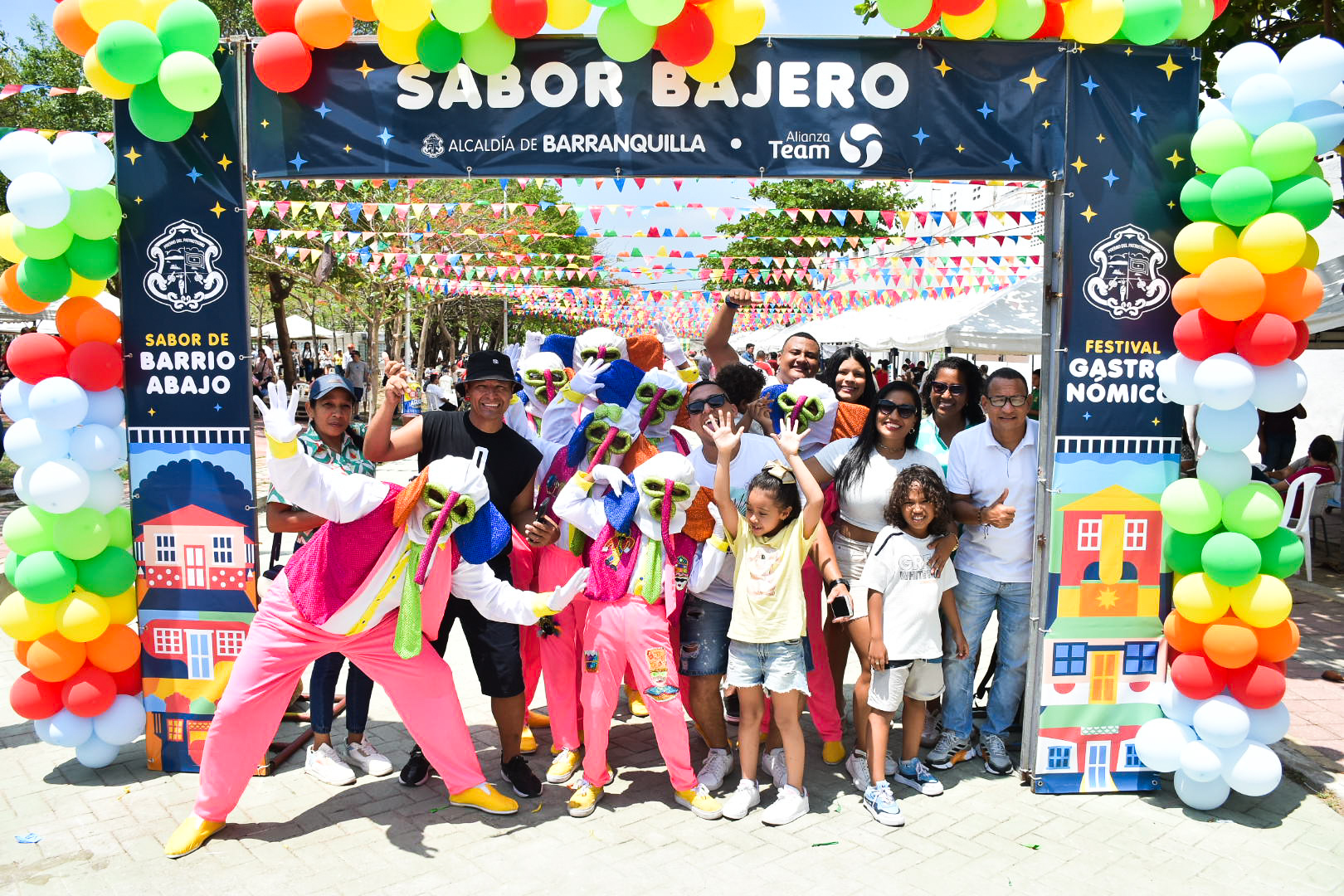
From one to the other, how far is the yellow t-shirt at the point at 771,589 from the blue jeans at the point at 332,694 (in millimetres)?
1801

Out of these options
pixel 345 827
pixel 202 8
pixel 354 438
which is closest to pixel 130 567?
pixel 354 438

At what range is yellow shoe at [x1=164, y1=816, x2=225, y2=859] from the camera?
144 inches

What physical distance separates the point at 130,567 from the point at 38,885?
137cm

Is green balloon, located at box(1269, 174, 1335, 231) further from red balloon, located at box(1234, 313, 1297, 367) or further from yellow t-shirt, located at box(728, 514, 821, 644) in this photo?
yellow t-shirt, located at box(728, 514, 821, 644)

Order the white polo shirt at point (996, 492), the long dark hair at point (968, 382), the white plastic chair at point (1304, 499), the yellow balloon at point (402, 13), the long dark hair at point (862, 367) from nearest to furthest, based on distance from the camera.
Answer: the yellow balloon at point (402, 13)
the white polo shirt at point (996, 492)
the long dark hair at point (968, 382)
the long dark hair at point (862, 367)
the white plastic chair at point (1304, 499)

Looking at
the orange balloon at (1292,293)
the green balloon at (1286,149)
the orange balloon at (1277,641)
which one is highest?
the green balloon at (1286,149)

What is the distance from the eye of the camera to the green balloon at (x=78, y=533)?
13.6 feet

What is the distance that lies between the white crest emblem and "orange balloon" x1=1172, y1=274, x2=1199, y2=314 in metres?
4.09

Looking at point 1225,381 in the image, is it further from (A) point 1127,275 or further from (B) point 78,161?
(B) point 78,161

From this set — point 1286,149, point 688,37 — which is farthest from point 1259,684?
point 688,37

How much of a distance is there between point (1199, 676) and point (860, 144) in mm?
2689

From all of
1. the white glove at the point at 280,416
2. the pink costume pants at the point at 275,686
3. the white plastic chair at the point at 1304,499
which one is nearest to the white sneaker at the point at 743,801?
the pink costume pants at the point at 275,686

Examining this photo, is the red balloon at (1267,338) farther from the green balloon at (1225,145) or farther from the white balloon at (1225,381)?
the green balloon at (1225,145)

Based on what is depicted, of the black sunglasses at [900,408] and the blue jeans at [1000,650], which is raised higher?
the black sunglasses at [900,408]
